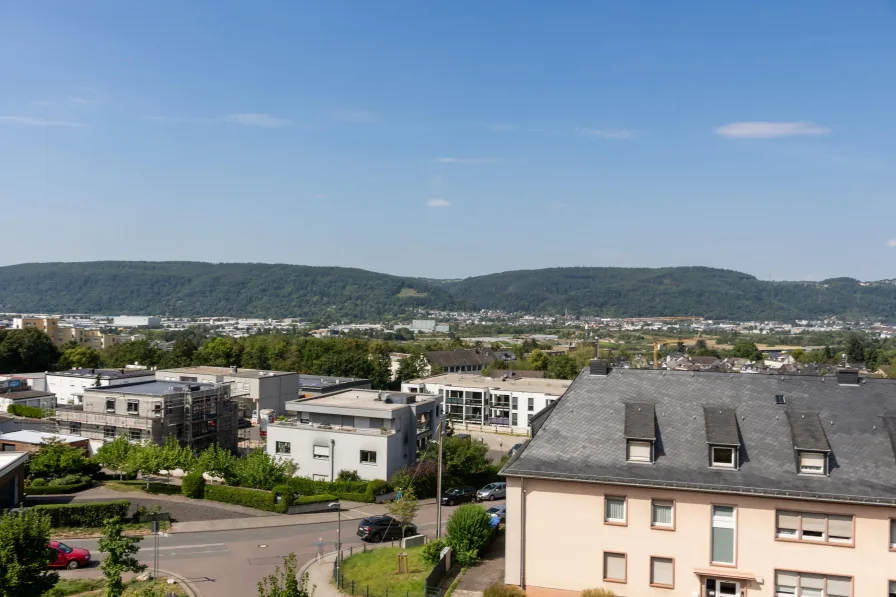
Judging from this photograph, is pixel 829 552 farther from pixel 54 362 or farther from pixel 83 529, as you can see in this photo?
pixel 54 362

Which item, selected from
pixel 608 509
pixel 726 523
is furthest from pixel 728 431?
pixel 608 509

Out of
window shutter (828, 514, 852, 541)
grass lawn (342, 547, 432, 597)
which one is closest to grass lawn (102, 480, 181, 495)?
grass lawn (342, 547, 432, 597)

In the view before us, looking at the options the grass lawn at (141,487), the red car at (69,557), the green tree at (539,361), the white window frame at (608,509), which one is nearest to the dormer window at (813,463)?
the white window frame at (608,509)

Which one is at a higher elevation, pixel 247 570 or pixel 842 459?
pixel 842 459

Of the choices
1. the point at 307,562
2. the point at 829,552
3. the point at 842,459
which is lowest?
the point at 307,562

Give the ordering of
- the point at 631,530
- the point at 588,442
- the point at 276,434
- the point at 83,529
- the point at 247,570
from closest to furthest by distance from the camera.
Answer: the point at 631,530
the point at 588,442
the point at 247,570
the point at 83,529
the point at 276,434

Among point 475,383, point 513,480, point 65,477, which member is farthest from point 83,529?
point 475,383

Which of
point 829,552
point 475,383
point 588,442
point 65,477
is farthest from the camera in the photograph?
point 475,383
